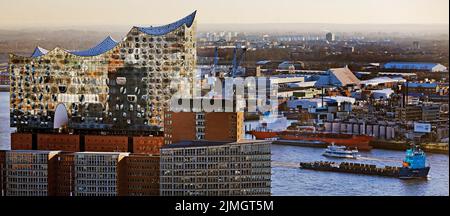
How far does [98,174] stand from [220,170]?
1.23 metres

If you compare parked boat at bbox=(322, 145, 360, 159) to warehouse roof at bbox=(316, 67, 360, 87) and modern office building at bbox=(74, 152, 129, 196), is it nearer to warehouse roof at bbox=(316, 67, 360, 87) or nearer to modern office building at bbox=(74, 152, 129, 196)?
warehouse roof at bbox=(316, 67, 360, 87)

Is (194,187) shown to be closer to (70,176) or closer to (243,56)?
(70,176)

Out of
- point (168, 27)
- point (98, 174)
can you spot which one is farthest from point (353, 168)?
point (98, 174)

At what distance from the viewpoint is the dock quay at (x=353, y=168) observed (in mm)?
13633

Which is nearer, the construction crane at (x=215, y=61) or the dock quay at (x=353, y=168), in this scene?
the dock quay at (x=353, y=168)

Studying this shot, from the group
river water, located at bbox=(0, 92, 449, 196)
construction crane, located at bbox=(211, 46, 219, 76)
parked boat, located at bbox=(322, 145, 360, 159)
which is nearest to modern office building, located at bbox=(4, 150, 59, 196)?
river water, located at bbox=(0, 92, 449, 196)

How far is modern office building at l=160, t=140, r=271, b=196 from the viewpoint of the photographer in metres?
10.8

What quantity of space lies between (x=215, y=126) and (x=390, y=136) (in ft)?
12.9

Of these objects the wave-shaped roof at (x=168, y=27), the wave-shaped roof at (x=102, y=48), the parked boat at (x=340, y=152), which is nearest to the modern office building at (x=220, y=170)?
the wave-shaped roof at (x=168, y=27)

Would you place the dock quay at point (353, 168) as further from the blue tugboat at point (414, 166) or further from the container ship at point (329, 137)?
the container ship at point (329, 137)

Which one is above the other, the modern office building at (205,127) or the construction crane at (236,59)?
the construction crane at (236,59)

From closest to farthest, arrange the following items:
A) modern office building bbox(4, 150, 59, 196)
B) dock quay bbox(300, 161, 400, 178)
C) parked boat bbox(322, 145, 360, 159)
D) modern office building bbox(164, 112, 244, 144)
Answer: modern office building bbox(4, 150, 59, 196) < modern office building bbox(164, 112, 244, 144) < dock quay bbox(300, 161, 400, 178) < parked boat bbox(322, 145, 360, 159)

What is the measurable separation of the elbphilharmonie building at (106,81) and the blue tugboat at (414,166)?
7.43ft

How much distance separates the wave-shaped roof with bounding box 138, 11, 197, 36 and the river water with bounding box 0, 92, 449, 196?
162cm
